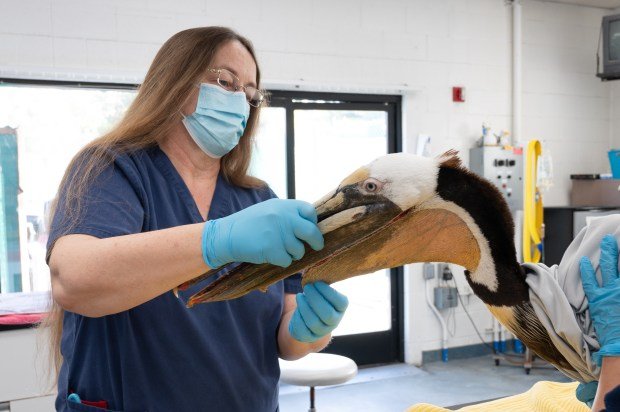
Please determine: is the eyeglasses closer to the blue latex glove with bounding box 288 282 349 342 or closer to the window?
the blue latex glove with bounding box 288 282 349 342

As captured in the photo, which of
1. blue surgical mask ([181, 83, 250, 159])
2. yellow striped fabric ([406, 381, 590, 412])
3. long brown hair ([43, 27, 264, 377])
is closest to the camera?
long brown hair ([43, 27, 264, 377])

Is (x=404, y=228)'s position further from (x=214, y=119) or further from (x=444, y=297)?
(x=444, y=297)

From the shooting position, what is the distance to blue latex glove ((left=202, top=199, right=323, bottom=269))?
100cm

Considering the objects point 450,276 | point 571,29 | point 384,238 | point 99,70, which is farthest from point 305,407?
point 571,29

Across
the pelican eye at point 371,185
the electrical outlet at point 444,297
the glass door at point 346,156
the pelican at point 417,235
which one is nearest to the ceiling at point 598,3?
the glass door at point 346,156

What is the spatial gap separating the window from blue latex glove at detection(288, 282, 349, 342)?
282cm

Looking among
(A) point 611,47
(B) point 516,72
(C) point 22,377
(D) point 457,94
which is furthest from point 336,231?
(A) point 611,47

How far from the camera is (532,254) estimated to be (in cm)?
499

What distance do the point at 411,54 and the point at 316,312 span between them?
13.3 ft

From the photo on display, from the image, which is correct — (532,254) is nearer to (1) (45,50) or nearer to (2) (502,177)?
(2) (502,177)

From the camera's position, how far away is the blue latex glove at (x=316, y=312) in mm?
1224

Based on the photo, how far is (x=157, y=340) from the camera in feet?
4.35

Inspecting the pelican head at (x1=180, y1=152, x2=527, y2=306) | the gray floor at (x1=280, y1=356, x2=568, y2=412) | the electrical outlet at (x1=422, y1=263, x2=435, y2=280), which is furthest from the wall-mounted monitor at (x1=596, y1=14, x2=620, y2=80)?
the pelican head at (x1=180, y1=152, x2=527, y2=306)

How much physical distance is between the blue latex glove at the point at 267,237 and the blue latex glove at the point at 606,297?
21.6 inches
